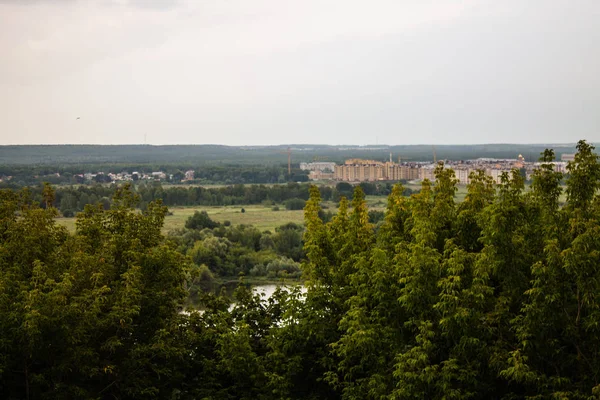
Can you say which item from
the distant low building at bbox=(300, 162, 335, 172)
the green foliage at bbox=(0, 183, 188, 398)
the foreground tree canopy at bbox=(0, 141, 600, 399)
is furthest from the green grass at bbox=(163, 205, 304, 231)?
the distant low building at bbox=(300, 162, 335, 172)

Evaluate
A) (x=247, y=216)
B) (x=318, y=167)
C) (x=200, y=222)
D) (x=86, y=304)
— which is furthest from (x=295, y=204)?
(x=86, y=304)

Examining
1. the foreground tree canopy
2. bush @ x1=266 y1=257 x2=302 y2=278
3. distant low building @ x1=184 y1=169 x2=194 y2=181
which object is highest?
the foreground tree canopy

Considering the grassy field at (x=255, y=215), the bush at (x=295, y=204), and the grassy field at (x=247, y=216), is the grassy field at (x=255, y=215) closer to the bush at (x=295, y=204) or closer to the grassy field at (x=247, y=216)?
the grassy field at (x=247, y=216)

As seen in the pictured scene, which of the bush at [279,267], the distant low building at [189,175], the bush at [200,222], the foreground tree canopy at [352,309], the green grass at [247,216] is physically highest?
the foreground tree canopy at [352,309]

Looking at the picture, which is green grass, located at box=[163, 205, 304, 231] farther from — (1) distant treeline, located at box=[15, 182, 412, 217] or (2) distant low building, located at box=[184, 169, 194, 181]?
(2) distant low building, located at box=[184, 169, 194, 181]

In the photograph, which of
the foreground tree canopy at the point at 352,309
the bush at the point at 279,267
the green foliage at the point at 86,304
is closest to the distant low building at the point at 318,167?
the bush at the point at 279,267

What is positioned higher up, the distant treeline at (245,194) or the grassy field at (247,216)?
the distant treeline at (245,194)

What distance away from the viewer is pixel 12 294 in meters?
12.8

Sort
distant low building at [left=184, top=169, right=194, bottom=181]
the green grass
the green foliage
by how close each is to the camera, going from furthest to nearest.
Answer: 1. distant low building at [left=184, top=169, right=194, bottom=181]
2. the green grass
3. the green foliage

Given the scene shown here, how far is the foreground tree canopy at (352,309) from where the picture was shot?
1138 centimetres

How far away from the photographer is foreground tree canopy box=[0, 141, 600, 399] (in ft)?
37.3

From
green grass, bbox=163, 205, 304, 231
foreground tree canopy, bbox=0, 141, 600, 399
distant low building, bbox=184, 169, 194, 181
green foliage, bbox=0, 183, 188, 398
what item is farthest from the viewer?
distant low building, bbox=184, 169, 194, 181

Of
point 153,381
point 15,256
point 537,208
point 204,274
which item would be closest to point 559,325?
point 537,208

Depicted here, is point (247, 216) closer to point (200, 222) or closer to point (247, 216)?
point (247, 216)
